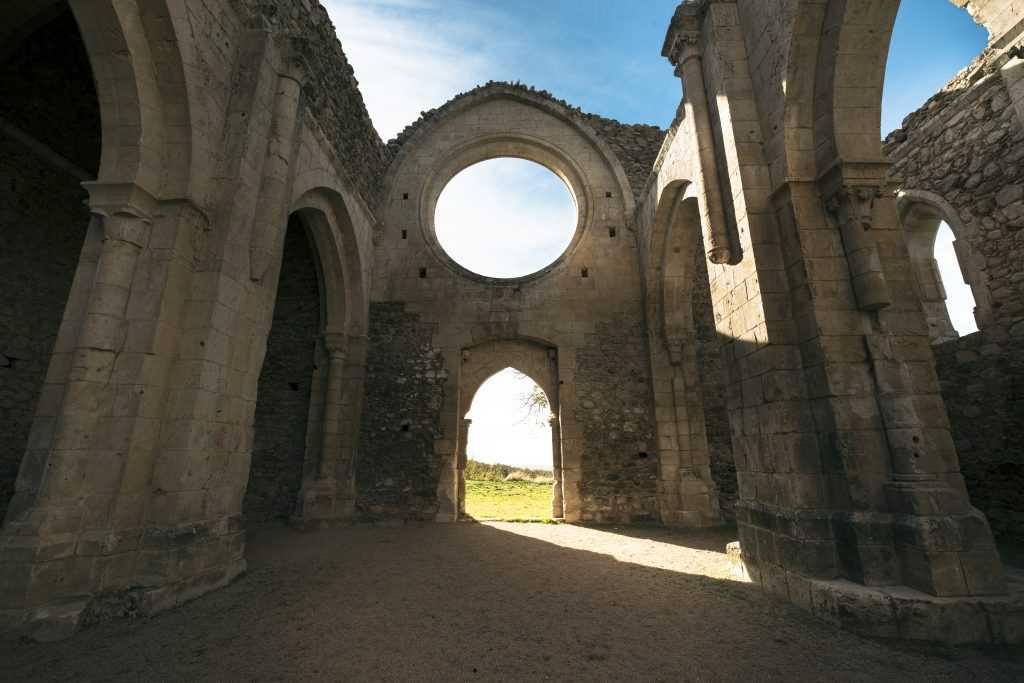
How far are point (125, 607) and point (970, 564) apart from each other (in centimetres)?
614

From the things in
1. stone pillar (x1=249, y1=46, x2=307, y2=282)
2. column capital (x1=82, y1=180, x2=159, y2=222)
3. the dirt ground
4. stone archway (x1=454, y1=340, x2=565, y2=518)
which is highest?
stone pillar (x1=249, y1=46, x2=307, y2=282)

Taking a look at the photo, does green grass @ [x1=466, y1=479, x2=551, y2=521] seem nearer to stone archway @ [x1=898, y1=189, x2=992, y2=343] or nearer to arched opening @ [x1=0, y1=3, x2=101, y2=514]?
arched opening @ [x1=0, y1=3, x2=101, y2=514]

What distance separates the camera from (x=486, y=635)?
118 inches

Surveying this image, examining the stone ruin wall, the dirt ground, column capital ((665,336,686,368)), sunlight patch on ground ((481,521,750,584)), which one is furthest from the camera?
column capital ((665,336,686,368))

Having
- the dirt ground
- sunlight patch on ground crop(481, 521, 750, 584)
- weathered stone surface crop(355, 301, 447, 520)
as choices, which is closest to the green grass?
sunlight patch on ground crop(481, 521, 750, 584)

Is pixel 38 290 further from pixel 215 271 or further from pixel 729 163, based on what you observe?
pixel 729 163

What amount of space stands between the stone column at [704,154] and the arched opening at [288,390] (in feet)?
22.0

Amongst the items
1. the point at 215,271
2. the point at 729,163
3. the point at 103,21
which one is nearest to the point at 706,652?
the point at 729,163

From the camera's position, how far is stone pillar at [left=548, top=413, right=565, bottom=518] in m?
7.92

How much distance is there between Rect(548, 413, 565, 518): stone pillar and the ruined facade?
0.08 metres

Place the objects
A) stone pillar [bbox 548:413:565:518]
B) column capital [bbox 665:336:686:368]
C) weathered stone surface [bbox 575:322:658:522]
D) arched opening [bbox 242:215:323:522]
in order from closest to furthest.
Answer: arched opening [bbox 242:215:323:522] < weathered stone surface [bbox 575:322:658:522] < stone pillar [bbox 548:413:565:518] < column capital [bbox 665:336:686:368]

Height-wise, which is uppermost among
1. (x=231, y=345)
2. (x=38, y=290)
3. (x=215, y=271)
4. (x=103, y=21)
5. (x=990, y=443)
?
(x=103, y=21)

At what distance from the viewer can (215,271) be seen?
4.17 metres

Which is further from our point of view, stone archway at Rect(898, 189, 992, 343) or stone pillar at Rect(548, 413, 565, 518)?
stone pillar at Rect(548, 413, 565, 518)
